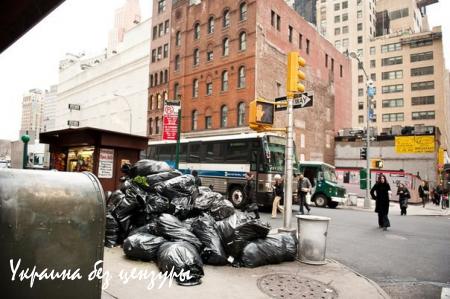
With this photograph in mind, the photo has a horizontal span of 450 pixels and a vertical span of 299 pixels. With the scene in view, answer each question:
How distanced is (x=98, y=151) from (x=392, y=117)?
77.9 m

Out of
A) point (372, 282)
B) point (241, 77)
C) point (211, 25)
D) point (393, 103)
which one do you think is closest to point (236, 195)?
point (372, 282)

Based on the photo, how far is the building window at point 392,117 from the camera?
74.0 meters

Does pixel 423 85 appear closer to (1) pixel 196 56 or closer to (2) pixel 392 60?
(2) pixel 392 60

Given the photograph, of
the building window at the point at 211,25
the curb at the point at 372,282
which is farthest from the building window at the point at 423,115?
the curb at the point at 372,282

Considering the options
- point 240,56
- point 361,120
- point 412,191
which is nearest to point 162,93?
point 240,56

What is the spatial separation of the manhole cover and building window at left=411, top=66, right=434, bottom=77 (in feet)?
257

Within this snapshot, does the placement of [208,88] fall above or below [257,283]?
above

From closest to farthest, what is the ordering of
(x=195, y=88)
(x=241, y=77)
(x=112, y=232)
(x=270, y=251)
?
(x=270, y=251)
(x=112, y=232)
(x=241, y=77)
(x=195, y=88)

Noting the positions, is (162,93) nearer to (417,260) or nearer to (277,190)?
(277,190)

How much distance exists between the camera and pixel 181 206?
22.8 feet

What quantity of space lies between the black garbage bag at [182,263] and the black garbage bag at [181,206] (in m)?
1.67

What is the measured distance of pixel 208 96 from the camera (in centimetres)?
3381

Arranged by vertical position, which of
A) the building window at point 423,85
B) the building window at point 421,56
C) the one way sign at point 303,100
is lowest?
the one way sign at point 303,100

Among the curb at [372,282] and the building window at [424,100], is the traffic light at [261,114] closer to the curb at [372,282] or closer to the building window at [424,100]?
the curb at [372,282]
